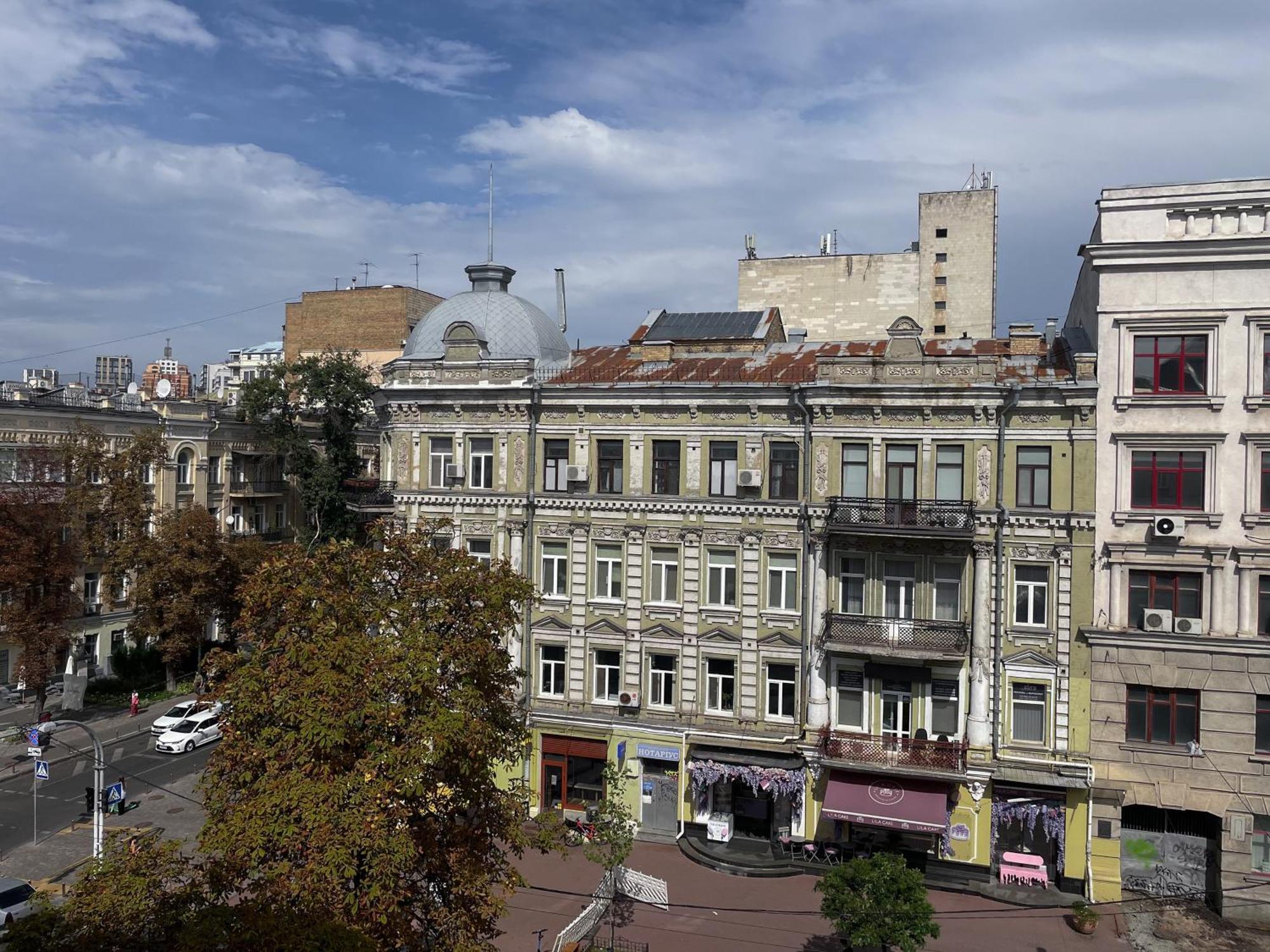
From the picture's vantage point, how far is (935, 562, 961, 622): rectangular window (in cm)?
2653

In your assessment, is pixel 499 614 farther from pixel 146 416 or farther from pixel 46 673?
pixel 146 416

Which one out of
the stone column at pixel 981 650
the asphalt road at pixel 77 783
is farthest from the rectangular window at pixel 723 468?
the asphalt road at pixel 77 783

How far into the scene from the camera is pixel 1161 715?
25.1 m

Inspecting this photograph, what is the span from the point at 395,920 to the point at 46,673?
31.0m

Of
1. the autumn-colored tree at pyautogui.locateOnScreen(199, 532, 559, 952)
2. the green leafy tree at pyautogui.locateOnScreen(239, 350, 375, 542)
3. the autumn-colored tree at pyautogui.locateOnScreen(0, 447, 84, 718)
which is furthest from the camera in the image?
the green leafy tree at pyautogui.locateOnScreen(239, 350, 375, 542)

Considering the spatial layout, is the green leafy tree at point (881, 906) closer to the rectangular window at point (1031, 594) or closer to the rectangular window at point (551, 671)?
the rectangular window at point (1031, 594)

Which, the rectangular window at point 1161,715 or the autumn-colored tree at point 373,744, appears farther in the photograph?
the rectangular window at point 1161,715

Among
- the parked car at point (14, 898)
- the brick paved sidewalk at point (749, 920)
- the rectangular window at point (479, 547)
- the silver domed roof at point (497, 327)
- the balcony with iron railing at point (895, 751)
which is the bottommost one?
the brick paved sidewalk at point (749, 920)

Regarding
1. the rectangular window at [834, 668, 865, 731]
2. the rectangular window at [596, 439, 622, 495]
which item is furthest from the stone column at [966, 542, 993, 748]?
the rectangular window at [596, 439, 622, 495]

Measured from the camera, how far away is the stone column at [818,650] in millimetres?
27375

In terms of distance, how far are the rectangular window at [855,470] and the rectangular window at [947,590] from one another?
9.56 feet

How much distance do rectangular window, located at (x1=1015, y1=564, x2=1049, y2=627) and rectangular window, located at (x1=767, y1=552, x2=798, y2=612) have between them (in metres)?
5.94

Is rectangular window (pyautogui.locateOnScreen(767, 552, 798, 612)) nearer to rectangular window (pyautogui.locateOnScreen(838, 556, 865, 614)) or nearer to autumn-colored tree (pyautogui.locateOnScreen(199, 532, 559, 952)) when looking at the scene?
rectangular window (pyautogui.locateOnScreen(838, 556, 865, 614))

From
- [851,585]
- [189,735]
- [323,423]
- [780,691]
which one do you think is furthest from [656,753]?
[323,423]
